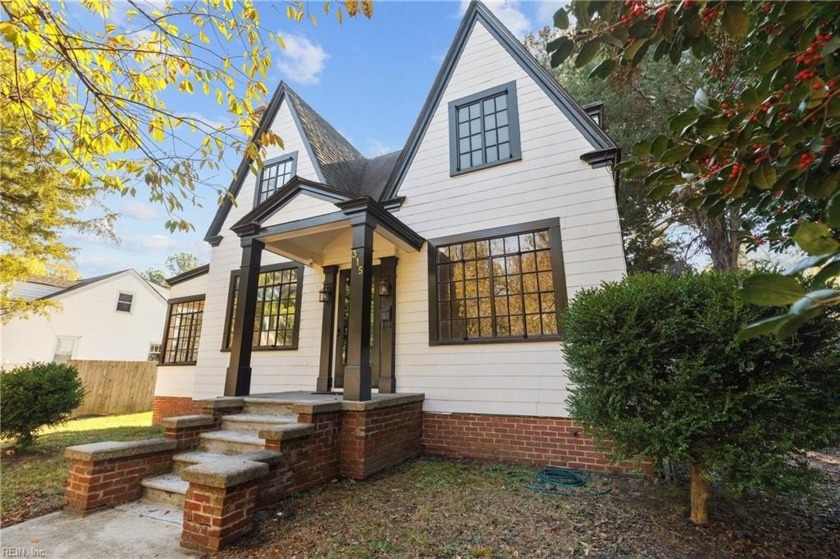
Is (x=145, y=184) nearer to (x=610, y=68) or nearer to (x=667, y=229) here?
(x=610, y=68)

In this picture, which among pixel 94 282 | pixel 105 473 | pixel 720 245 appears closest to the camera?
pixel 105 473

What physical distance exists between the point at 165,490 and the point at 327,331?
11.3 feet

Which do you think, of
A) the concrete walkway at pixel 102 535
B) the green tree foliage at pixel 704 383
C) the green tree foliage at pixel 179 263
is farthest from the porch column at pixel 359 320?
the green tree foliage at pixel 179 263

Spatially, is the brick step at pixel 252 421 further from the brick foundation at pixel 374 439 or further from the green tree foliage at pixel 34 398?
the green tree foliage at pixel 34 398

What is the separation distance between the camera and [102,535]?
2.90m

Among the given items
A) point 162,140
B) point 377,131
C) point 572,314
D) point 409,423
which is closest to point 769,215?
point 572,314

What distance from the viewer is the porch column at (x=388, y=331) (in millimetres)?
5898

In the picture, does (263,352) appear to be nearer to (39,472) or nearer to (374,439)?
(39,472)

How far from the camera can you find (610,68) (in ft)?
6.10

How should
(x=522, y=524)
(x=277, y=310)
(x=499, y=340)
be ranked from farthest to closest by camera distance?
(x=277, y=310) < (x=499, y=340) < (x=522, y=524)

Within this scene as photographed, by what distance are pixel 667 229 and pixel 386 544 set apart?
1192 centimetres

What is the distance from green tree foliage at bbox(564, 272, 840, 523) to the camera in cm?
257

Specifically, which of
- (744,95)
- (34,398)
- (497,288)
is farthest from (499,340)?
(34,398)

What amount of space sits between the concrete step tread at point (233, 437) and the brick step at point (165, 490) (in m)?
0.52
